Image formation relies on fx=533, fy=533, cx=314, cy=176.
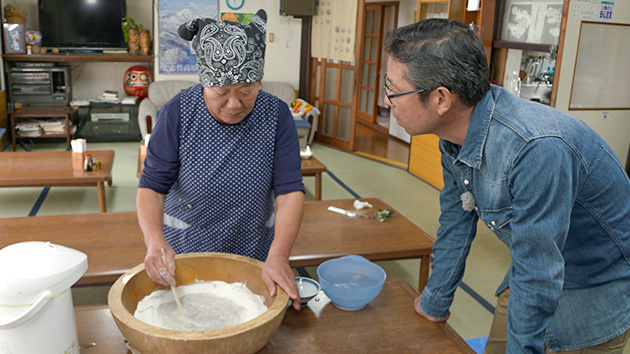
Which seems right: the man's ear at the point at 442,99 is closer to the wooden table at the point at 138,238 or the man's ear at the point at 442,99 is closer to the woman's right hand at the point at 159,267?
the woman's right hand at the point at 159,267

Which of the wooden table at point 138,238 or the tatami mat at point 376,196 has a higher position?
the wooden table at point 138,238

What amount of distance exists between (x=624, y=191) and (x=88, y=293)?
2528mm

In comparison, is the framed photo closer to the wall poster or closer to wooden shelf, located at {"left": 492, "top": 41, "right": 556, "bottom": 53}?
the wall poster

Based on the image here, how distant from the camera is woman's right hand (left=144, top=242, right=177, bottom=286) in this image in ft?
4.16

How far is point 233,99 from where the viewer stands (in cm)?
135

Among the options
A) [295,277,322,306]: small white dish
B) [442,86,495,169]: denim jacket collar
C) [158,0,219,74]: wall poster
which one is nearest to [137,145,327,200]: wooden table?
[158,0,219,74]: wall poster

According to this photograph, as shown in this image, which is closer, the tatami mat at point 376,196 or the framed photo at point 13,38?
the tatami mat at point 376,196

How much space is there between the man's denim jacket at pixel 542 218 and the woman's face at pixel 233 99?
0.51 meters

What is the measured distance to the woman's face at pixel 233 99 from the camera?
4.44 feet

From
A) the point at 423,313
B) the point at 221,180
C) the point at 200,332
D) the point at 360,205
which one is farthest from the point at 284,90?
the point at 200,332

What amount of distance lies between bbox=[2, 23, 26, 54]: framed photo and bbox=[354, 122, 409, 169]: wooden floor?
13.2ft

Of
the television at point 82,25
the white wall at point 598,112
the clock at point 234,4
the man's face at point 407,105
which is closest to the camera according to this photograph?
the man's face at point 407,105

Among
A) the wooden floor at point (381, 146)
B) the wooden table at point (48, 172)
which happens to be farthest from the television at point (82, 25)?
the wooden floor at point (381, 146)

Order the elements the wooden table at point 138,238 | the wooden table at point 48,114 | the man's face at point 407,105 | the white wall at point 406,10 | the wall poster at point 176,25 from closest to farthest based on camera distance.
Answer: the man's face at point 407,105
the wooden table at point 138,238
the wooden table at point 48,114
the wall poster at point 176,25
the white wall at point 406,10
